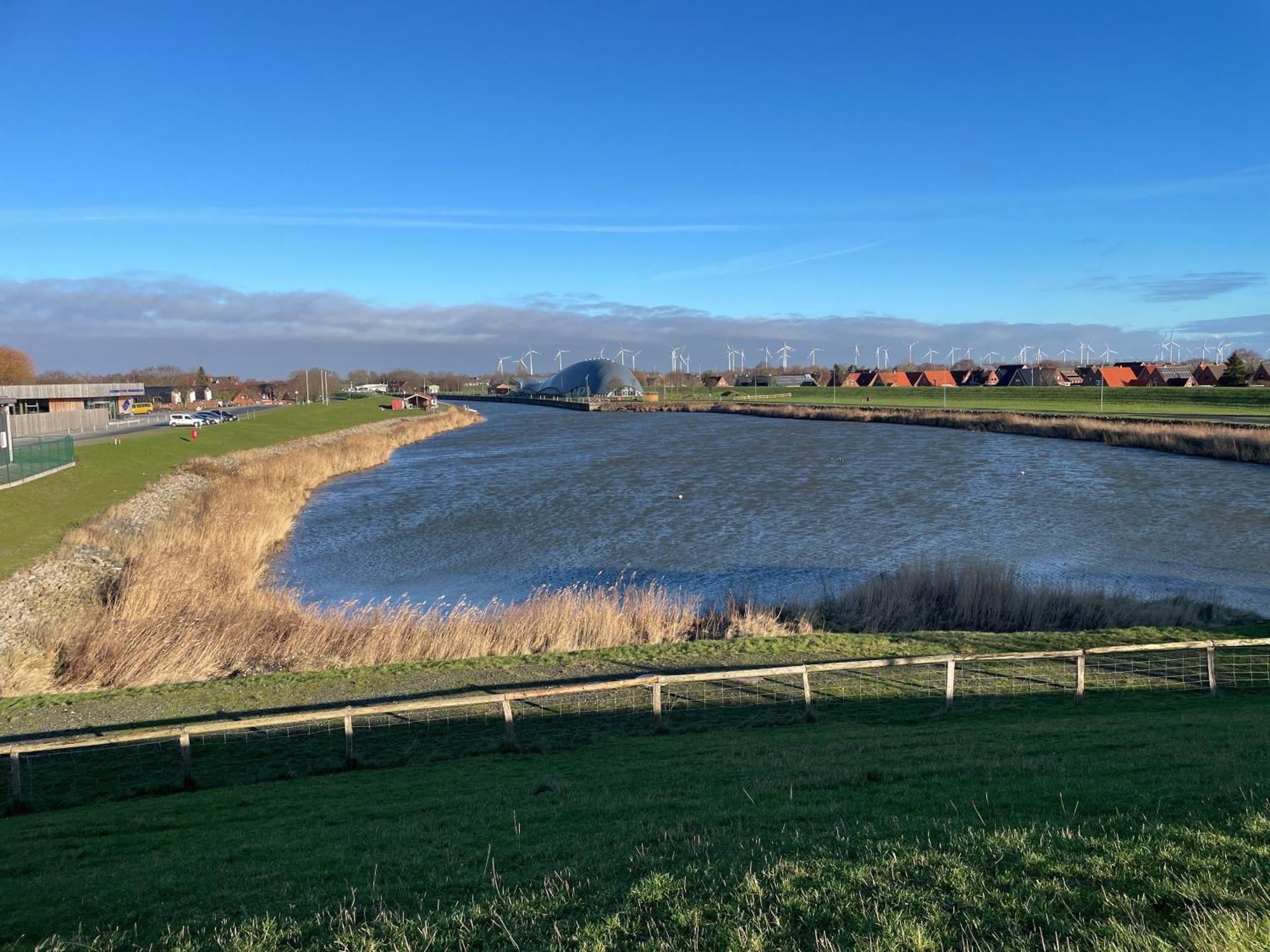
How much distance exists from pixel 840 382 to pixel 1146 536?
168 m

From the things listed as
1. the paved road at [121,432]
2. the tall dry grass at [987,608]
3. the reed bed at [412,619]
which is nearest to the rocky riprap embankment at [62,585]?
the reed bed at [412,619]

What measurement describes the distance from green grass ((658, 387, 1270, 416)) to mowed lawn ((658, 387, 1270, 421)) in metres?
0.07

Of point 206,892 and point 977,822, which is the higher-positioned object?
point 977,822

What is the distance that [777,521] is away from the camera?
3619 cm

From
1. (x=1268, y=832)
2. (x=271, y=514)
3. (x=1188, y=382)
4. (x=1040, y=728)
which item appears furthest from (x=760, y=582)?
(x=1188, y=382)

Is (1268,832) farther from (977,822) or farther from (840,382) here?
(840,382)

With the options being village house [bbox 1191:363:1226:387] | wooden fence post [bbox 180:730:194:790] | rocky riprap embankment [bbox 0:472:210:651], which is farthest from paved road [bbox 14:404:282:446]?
village house [bbox 1191:363:1226:387]

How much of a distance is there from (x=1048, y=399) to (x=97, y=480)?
11031 centimetres

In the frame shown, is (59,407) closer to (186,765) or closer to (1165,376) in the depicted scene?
(186,765)

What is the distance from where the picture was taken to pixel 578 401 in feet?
536

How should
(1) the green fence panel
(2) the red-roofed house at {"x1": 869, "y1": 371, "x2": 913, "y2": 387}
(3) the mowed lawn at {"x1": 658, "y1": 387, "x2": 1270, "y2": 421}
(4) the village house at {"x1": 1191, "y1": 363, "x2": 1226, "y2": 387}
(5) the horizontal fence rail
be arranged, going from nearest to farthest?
(5) the horizontal fence rail → (1) the green fence panel → (3) the mowed lawn at {"x1": 658, "y1": 387, "x2": 1270, "y2": 421} → (4) the village house at {"x1": 1191, "y1": 363, "x2": 1226, "y2": 387} → (2) the red-roofed house at {"x1": 869, "y1": 371, "x2": 913, "y2": 387}

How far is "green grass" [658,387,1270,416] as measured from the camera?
88.5 m

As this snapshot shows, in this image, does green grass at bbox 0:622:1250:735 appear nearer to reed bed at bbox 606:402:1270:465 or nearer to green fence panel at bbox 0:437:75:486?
green fence panel at bbox 0:437:75:486

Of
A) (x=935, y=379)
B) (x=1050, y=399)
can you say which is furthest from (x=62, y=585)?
(x=935, y=379)
